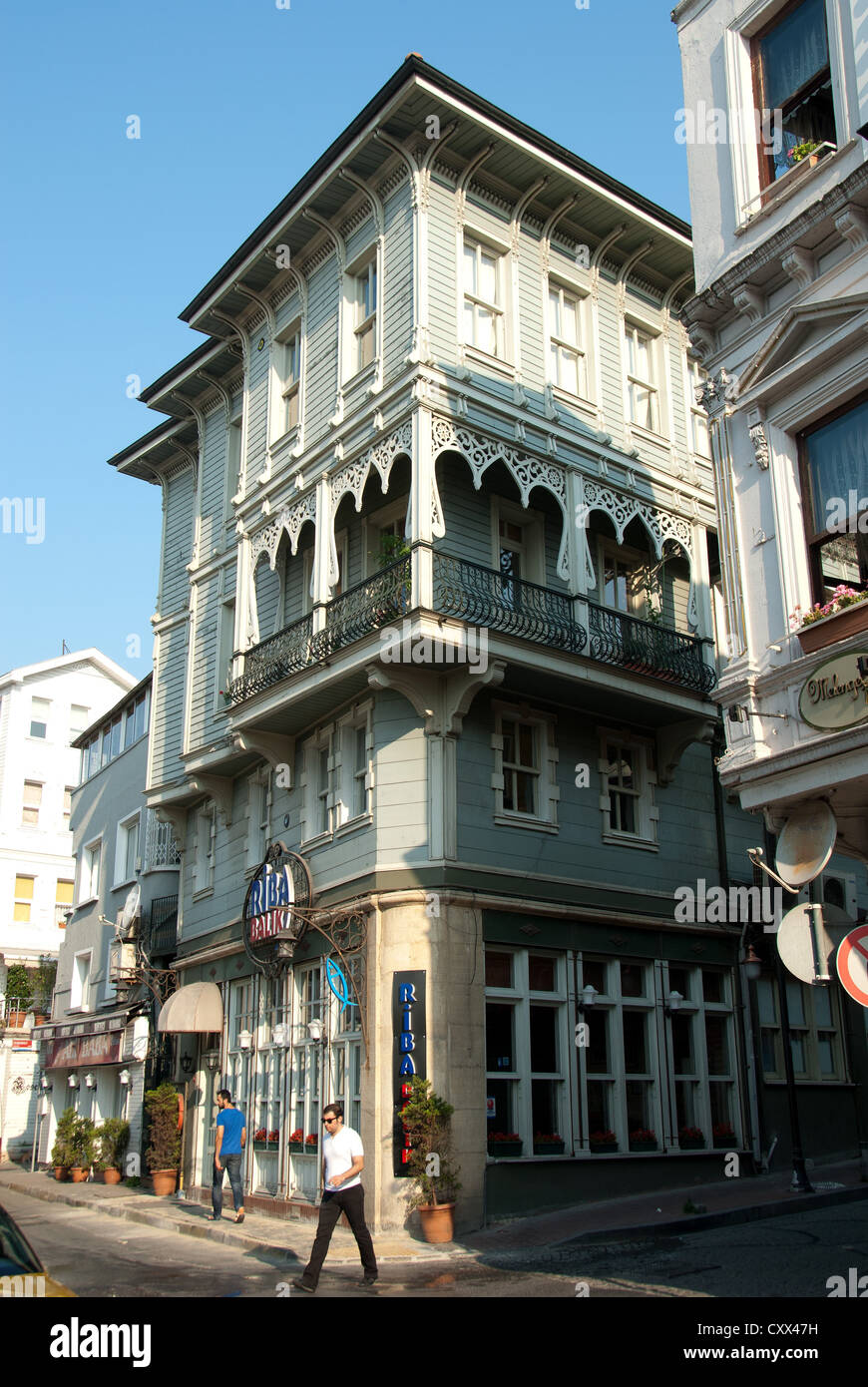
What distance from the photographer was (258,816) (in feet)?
74.2

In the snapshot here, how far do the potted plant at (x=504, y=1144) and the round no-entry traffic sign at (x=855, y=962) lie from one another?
8684mm

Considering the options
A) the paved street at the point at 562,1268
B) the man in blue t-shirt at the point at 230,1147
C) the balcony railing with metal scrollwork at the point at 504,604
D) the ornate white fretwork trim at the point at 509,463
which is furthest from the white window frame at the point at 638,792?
the man in blue t-shirt at the point at 230,1147

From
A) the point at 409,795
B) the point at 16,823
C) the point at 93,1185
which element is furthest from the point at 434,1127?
the point at 16,823

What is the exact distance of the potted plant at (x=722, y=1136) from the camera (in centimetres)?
1992

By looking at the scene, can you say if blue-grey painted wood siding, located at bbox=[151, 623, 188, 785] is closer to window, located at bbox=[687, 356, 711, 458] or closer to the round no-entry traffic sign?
window, located at bbox=[687, 356, 711, 458]

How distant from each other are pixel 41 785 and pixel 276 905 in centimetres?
3212

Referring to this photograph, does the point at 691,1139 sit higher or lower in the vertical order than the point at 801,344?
lower

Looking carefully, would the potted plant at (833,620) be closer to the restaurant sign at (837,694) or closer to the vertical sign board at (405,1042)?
the restaurant sign at (837,694)

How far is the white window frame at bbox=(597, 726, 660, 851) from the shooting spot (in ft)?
66.2

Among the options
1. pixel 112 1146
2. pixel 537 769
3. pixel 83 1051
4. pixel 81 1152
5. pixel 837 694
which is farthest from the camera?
pixel 83 1051

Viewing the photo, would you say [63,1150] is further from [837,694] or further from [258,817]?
[837,694]

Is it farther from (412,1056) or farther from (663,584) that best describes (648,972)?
(663,584)

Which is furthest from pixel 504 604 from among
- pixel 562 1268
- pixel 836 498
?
pixel 562 1268

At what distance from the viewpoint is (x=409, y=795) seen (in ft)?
58.3
